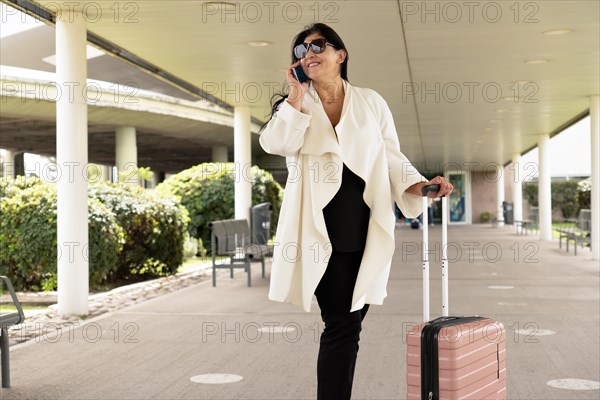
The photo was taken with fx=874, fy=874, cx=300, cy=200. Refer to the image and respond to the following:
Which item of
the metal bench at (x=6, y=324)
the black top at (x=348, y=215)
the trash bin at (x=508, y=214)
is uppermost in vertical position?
the black top at (x=348, y=215)

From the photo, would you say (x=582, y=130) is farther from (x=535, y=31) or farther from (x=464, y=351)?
(x=464, y=351)

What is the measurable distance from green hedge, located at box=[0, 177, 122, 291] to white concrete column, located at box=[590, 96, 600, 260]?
1002cm

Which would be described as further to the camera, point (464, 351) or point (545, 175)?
point (545, 175)

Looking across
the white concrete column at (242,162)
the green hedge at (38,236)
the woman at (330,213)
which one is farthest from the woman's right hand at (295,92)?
the white concrete column at (242,162)

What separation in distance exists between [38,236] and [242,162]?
7519 mm

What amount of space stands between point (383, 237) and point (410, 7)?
6557mm

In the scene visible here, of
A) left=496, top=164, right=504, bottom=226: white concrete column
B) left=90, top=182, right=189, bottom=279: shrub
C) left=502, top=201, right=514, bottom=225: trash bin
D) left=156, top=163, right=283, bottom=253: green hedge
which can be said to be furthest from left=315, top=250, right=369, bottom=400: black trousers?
left=496, top=164, right=504, bottom=226: white concrete column

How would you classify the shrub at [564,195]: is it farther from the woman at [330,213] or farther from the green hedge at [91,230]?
the woman at [330,213]

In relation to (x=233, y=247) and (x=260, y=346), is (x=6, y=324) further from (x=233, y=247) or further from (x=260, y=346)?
(x=233, y=247)

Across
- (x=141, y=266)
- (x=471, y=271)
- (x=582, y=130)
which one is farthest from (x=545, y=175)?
(x=582, y=130)

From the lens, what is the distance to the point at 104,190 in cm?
1269

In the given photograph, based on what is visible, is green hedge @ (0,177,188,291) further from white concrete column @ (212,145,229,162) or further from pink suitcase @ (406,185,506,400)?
white concrete column @ (212,145,229,162)

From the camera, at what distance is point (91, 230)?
11.0 meters

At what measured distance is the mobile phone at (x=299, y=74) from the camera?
350cm
